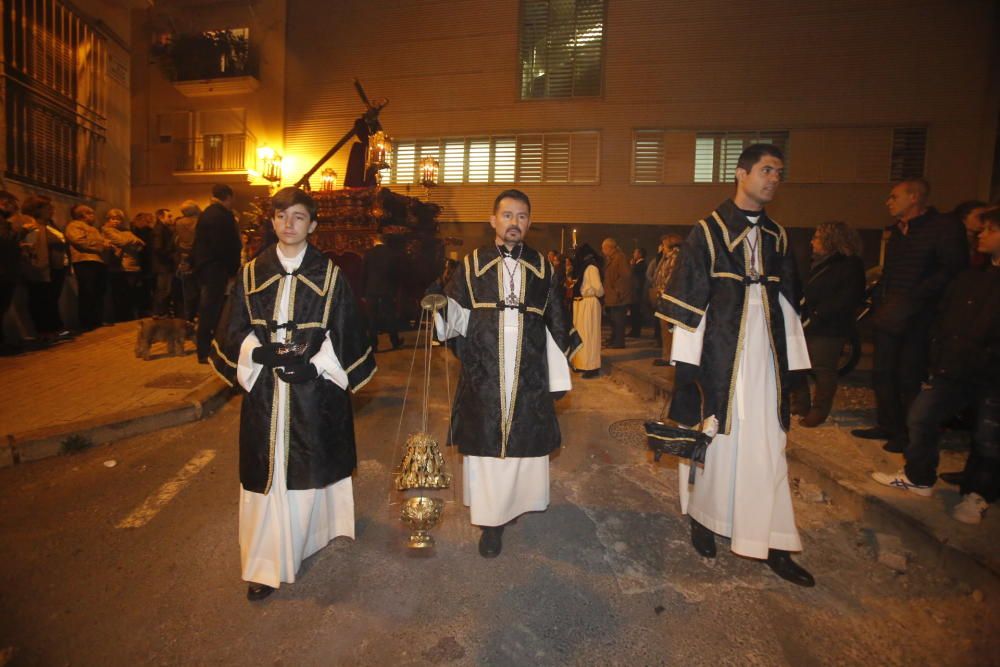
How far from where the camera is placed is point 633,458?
211 inches

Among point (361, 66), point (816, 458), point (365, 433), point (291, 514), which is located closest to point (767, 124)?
point (361, 66)

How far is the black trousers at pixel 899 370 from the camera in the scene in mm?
4941

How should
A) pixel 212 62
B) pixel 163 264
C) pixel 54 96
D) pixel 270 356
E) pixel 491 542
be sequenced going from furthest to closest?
pixel 212 62 → pixel 54 96 → pixel 163 264 → pixel 491 542 → pixel 270 356

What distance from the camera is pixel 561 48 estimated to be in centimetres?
1766

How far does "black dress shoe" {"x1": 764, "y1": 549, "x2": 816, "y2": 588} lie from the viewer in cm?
318

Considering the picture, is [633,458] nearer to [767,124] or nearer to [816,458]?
[816,458]

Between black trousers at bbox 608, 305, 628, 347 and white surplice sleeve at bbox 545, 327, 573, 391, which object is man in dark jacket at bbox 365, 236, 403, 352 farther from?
white surplice sleeve at bbox 545, 327, 573, 391

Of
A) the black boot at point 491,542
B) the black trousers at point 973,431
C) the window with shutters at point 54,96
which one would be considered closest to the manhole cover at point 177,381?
the black boot at point 491,542

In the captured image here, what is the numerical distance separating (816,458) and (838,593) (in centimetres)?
179

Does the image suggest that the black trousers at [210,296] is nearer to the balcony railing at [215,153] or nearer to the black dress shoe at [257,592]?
the black dress shoe at [257,592]

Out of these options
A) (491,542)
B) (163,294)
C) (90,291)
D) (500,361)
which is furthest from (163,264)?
(491,542)

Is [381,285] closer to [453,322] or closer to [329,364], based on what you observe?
[453,322]

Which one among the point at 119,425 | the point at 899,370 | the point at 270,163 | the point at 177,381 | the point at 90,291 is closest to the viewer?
the point at 899,370

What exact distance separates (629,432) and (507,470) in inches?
117
